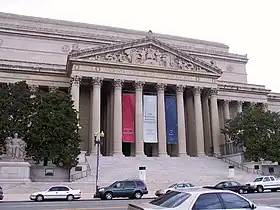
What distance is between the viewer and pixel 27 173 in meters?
32.0

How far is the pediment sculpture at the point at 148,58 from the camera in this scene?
4675 centimetres

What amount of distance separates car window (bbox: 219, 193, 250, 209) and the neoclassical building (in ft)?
115

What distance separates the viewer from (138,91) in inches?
1841

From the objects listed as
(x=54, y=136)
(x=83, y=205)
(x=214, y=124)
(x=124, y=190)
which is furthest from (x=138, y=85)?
(x=83, y=205)

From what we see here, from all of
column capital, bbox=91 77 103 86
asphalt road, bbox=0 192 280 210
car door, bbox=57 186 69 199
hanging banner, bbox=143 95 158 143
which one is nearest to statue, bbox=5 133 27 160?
car door, bbox=57 186 69 199

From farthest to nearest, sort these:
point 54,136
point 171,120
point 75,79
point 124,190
A: 1. point 171,120
2. point 75,79
3. point 54,136
4. point 124,190

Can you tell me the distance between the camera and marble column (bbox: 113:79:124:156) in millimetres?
43312

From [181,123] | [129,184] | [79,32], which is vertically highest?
[79,32]

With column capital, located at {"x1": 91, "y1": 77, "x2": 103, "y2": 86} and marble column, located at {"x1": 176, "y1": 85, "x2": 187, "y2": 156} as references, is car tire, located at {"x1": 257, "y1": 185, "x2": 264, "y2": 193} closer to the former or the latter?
marble column, located at {"x1": 176, "y1": 85, "x2": 187, "y2": 156}

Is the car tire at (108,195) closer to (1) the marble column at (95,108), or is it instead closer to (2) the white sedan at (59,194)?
(2) the white sedan at (59,194)

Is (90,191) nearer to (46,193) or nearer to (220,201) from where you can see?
(46,193)

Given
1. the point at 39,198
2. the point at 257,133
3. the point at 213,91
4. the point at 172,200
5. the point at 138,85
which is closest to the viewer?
the point at 172,200

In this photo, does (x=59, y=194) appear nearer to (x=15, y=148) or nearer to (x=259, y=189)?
(x=15, y=148)

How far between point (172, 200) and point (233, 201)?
152cm
